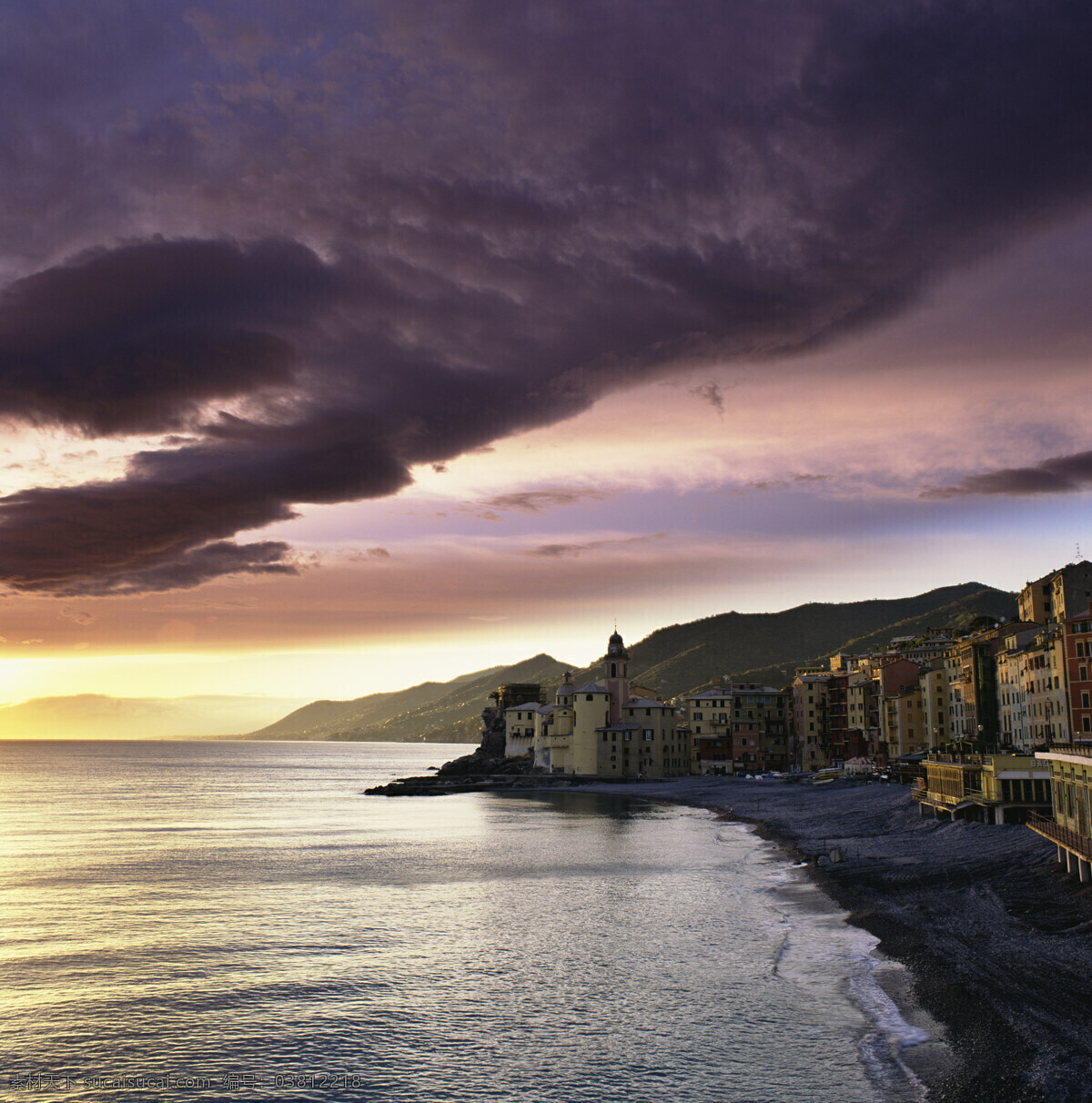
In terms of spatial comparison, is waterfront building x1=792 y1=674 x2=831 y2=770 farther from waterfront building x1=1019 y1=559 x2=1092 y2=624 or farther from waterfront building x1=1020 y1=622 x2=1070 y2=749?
waterfront building x1=1020 y1=622 x2=1070 y2=749

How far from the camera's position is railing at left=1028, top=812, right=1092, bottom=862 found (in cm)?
4641

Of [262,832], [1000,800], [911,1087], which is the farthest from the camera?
[262,832]

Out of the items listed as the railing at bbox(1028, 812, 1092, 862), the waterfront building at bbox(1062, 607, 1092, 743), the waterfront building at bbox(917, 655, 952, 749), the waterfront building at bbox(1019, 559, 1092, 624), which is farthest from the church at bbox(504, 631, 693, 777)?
the railing at bbox(1028, 812, 1092, 862)

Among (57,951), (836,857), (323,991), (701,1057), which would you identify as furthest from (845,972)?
(57,951)

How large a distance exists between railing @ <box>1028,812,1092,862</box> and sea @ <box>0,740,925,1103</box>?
12.3 meters

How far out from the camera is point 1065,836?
166 ft

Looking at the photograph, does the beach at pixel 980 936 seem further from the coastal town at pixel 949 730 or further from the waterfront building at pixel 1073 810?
the coastal town at pixel 949 730

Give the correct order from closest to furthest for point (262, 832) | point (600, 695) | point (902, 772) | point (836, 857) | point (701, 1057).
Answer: point (701, 1057), point (836, 857), point (262, 832), point (902, 772), point (600, 695)

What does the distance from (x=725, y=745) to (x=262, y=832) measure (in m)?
115

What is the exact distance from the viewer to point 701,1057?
29.0 meters

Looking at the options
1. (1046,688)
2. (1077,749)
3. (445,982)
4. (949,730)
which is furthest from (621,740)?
A: (445,982)

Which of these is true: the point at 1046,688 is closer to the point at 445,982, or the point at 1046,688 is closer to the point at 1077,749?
the point at 1077,749

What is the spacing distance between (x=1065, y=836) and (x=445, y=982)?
33.7m

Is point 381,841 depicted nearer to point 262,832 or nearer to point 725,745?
point 262,832
